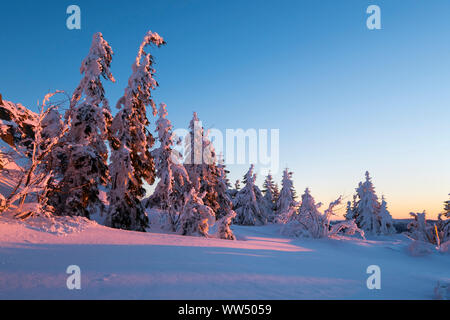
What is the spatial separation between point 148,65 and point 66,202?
8.35 meters

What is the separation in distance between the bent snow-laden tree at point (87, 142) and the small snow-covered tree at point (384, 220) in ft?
121

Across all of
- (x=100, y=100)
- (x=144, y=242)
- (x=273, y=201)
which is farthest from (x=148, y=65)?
(x=273, y=201)

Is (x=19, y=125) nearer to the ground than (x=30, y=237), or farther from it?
farther from it

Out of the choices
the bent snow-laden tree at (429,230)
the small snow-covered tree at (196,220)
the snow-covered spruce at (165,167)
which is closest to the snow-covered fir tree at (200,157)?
the snow-covered spruce at (165,167)

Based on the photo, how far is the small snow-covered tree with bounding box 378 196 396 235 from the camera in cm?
3515

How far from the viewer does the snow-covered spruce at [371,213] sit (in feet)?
113

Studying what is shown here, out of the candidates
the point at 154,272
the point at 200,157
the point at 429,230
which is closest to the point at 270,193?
the point at 200,157

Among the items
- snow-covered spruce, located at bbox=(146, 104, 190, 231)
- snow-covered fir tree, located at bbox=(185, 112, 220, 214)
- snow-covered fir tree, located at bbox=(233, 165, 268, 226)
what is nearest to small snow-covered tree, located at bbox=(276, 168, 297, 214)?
snow-covered fir tree, located at bbox=(233, 165, 268, 226)

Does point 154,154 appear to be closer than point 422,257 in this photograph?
No

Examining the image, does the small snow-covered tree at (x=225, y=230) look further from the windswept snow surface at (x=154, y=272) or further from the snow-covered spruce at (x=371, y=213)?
the snow-covered spruce at (x=371, y=213)

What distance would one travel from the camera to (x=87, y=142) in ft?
34.7

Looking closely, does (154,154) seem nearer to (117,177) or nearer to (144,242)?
(117,177)

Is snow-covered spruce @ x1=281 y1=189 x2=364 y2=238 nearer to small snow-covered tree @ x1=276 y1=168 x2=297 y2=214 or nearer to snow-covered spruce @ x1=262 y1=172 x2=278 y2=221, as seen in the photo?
small snow-covered tree @ x1=276 y1=168 x2=297 y2=214

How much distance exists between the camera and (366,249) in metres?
9.91
